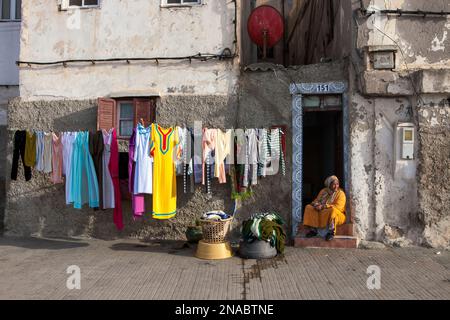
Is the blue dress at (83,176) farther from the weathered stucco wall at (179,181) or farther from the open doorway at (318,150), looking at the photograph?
the open doorway at (318,150)

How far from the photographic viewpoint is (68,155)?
7.75 metres

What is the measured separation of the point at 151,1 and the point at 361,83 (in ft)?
14.0

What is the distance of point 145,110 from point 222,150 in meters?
1.78

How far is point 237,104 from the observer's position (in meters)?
8.04

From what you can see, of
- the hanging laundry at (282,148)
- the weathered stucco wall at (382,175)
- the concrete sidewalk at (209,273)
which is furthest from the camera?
the hanging laundry at (282,148)

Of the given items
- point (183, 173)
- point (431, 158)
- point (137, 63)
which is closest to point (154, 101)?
point (137, 63)

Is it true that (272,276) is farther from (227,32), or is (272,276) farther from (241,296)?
(227,32)

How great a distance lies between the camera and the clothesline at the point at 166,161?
7391 millimetres

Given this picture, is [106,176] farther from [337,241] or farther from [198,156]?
[337,241]

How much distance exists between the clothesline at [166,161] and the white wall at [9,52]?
13.0ft

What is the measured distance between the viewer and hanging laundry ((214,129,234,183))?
296 inches

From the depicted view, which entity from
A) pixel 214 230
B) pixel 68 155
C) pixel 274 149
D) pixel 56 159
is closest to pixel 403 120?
pixel 274 149

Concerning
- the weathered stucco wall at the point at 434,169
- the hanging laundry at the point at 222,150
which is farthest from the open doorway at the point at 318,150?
the hanging laundry at the point at 222,150

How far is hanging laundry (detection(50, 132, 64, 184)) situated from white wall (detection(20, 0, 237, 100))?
107 cm
